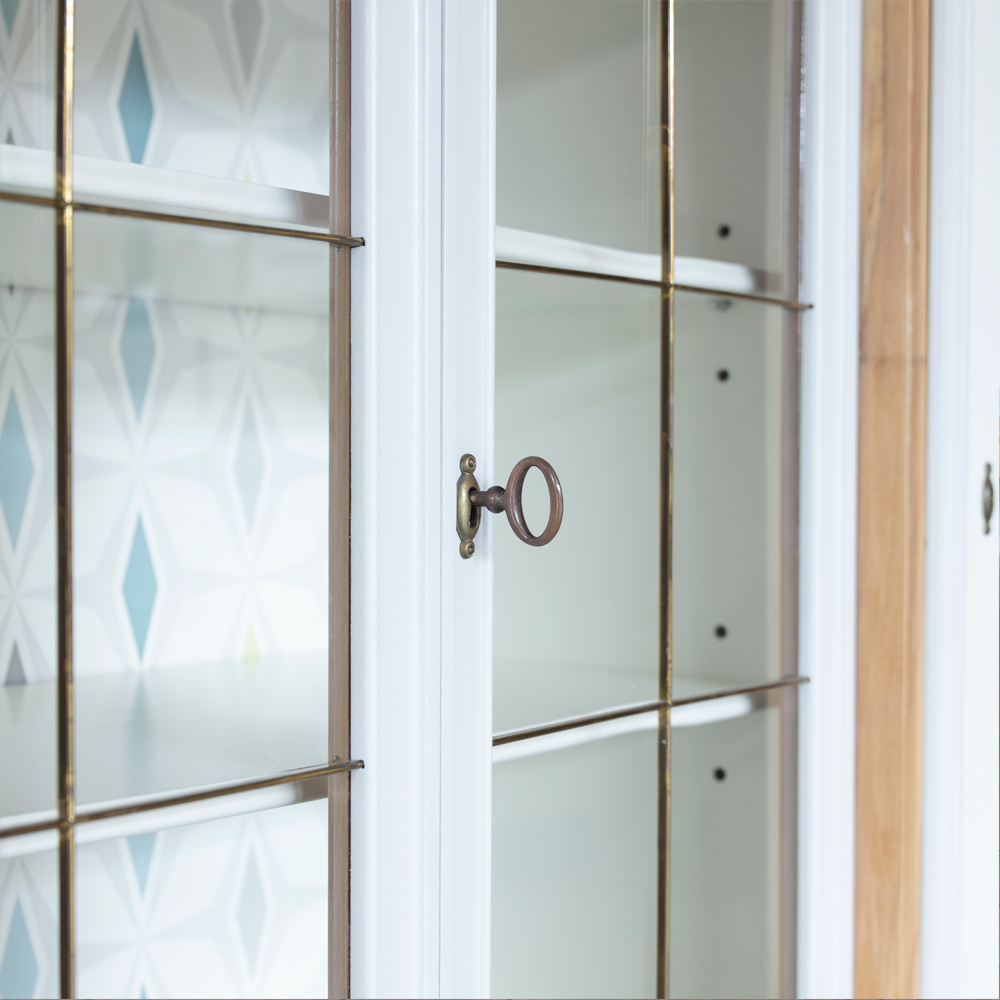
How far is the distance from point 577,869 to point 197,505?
413 millimetres

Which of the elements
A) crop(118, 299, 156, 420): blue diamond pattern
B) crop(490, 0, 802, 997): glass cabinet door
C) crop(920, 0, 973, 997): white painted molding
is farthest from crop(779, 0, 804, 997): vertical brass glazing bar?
crop(118, 299, 156, 420): blue diamond pattern

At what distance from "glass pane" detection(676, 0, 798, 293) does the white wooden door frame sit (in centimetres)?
23

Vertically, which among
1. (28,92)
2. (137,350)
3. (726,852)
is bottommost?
(726,852)

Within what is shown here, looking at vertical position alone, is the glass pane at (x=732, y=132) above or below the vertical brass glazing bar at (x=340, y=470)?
above

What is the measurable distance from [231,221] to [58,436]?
0.17 m

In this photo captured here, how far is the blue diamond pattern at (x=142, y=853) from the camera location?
615 mm

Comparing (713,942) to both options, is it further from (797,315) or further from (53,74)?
(53,74)

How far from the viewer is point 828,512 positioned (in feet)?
3.21

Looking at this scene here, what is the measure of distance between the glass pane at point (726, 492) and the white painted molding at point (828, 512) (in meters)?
0.03

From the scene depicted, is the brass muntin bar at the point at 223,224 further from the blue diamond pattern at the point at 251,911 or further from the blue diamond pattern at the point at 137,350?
the blue diamond pattern at the point at 251,911

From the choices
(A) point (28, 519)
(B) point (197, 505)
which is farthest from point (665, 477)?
(A) point (28, 519)

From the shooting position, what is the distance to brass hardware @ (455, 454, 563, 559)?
2.25 ft

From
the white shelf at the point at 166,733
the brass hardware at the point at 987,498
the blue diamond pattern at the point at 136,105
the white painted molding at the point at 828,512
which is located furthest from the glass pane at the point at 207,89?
the brass hardware at the point at 987,498

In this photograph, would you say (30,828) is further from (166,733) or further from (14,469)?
(14,469)
